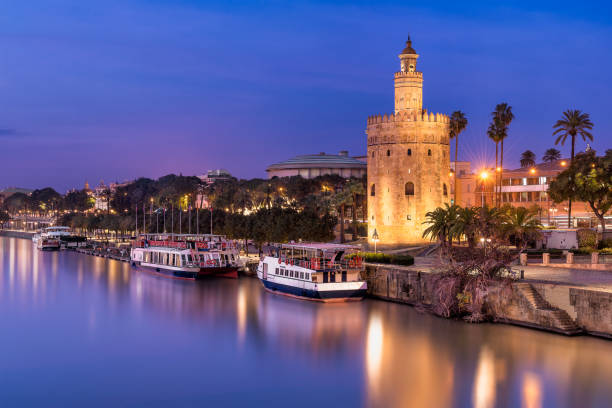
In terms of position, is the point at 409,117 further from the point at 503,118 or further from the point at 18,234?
the point at 18,234

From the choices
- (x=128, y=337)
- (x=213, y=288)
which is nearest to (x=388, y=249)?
(x=213, y=288)

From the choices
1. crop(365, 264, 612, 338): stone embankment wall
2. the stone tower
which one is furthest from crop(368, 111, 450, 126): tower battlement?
crop(365, 264, 612, 338): stone embankment wall

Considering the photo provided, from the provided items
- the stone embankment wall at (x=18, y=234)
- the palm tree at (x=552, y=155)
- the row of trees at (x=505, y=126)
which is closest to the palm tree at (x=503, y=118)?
the row of trees at (x=505, y=126)

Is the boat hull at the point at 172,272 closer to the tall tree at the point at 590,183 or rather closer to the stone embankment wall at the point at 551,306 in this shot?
the stone embankment wall at the point at 551,306

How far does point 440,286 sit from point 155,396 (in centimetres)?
1433

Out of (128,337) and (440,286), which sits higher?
(440,286)

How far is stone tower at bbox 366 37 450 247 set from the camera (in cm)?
5419

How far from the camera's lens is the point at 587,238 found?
134ft

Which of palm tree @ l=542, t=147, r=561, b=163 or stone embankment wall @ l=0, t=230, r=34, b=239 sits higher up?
palm tree @ l=542, t=147, r=561, b=163

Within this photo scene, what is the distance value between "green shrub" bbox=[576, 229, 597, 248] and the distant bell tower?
18434 millimetres

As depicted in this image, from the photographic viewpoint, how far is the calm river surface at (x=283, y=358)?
920 inches

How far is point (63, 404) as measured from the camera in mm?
23109

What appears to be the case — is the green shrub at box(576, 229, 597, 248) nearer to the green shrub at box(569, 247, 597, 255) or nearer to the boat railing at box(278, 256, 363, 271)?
the green shrub at box(569, 247, 597, 255)

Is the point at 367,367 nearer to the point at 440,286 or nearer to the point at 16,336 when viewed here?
the point at 440,286
